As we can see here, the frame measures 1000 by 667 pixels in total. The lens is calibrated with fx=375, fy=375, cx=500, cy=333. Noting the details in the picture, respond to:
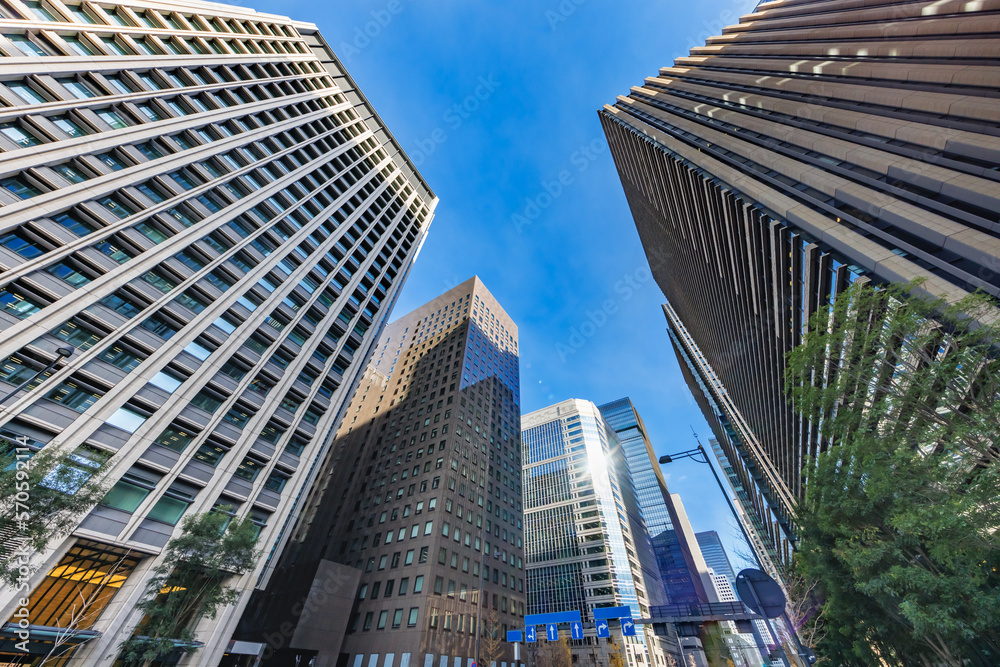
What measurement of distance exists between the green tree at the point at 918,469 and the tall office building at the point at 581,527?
3172 inches

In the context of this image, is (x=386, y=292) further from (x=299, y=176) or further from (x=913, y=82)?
(x=913, y=82)

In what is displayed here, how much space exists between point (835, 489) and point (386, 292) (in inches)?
1757

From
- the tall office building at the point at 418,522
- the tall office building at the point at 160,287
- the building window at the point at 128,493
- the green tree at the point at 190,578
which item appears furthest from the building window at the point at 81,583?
the tall office building at the point at 418,522

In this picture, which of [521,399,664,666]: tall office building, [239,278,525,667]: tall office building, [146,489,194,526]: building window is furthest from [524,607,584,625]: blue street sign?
[521,399,664,666]: tall office building

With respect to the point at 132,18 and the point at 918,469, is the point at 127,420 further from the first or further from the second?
the point at 918,469

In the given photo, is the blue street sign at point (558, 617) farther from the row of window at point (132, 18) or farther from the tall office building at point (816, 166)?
the row of window at point (132, 18)

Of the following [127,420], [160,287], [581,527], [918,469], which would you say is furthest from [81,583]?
[581,527]

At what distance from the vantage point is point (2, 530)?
579 inches

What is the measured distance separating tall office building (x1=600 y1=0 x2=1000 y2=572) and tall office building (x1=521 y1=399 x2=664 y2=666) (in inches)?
1842

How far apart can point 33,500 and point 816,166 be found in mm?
47902

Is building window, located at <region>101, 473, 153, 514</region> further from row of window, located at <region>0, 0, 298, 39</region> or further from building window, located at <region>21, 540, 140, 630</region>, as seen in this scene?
row of window, located at <region>0, 0, 298, 39</region>

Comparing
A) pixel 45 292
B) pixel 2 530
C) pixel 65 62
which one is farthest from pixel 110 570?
pixel 65 62

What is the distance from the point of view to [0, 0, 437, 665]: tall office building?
20250mm

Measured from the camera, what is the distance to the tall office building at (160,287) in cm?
2025
